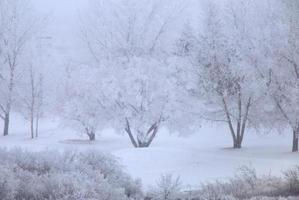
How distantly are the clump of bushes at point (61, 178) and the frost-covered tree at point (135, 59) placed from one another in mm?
11920

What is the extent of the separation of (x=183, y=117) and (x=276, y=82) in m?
4.66

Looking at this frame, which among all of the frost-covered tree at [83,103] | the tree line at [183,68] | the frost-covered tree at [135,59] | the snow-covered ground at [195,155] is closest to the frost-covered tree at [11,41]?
the tree line at [183,68]

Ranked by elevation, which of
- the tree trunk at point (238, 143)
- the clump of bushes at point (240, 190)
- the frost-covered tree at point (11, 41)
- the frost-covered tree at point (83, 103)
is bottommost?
the clump of bushes at point (240, 190)

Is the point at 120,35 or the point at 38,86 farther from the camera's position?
the point at 38,86

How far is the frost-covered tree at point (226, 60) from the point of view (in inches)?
804

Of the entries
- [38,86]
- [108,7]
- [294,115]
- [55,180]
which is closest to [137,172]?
[294,115]

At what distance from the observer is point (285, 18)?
61.4 ft

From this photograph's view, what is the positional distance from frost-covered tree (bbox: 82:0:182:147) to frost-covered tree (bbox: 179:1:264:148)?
71.4 inches

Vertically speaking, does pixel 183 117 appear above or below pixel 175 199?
above

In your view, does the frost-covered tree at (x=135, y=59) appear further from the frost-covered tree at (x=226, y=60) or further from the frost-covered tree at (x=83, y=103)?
the frost-covered tree at (x=226, y=60)

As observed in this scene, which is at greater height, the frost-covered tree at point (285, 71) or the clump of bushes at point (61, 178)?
the frost-covered tree at point (285, 71)

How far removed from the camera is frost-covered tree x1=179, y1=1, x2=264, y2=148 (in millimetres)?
20422

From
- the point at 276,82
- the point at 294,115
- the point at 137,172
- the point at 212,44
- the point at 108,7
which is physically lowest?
the point at 137,172

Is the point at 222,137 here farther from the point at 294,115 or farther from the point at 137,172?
the point at 137,172
